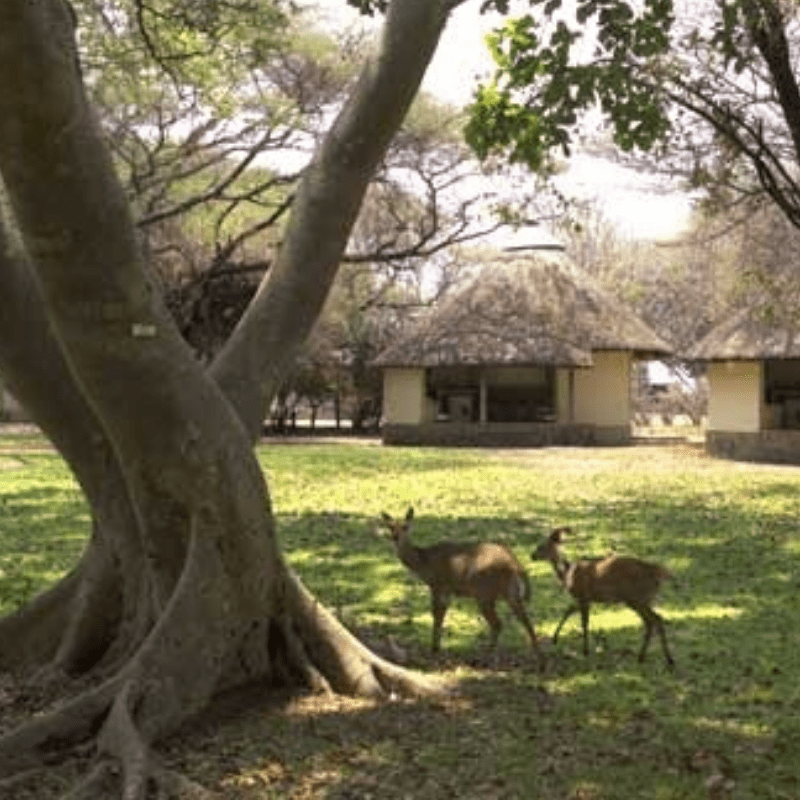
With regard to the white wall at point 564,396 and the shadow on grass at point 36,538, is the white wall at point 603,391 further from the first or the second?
the shadow on grass at point 36,538

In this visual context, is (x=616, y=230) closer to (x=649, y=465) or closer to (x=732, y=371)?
(x=732, y=371)

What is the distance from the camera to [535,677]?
25.2ft

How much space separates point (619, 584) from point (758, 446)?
24.3 meters

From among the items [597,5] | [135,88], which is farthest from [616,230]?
[597,5]

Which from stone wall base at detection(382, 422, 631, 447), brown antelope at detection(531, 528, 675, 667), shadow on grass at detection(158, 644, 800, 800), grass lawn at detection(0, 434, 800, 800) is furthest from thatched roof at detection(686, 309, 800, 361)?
shadow on grass at detection(158, 644, 800, 800)

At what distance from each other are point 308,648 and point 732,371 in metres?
27.5

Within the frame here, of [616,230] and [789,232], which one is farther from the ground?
[616,230]

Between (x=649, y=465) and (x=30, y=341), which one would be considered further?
(x=649, y=465)

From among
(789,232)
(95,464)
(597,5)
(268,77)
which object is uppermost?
(268,77)

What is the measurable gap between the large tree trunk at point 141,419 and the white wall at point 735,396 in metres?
25.9

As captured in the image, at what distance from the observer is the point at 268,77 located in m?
30.8

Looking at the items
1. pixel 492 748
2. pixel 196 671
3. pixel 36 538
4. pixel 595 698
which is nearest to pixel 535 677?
pixel 595 698

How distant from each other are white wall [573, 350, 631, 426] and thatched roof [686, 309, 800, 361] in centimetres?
416

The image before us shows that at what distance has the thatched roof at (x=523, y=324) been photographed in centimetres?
3538
